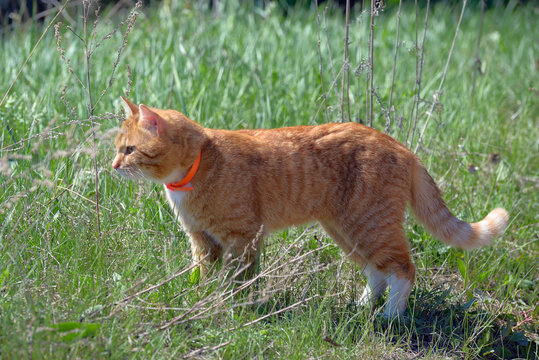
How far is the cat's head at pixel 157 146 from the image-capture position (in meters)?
2.58

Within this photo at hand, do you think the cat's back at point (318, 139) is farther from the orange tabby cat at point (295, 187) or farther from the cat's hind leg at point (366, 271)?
the cat's hind leg at point (366, 271)

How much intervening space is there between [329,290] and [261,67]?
2495 millimetres

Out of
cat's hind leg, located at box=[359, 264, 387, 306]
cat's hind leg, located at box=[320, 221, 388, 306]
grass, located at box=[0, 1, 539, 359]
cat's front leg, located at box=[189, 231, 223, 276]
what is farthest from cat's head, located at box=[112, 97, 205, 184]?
cat's hind leg, located at box=[359, 264, 387, 306]

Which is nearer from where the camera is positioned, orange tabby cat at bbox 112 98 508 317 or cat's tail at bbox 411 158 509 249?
orange tabby cat at bbox 112 98 508 317

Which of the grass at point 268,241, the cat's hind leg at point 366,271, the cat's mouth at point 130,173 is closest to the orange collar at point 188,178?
the cat's mouth at point 130,173

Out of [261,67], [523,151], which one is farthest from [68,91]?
[523,151]

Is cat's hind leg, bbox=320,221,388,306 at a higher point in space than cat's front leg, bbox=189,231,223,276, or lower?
lower

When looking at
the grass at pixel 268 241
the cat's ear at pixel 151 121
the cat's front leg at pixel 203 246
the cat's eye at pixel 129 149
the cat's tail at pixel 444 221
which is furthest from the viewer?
the cat's tail at pixel 444 221

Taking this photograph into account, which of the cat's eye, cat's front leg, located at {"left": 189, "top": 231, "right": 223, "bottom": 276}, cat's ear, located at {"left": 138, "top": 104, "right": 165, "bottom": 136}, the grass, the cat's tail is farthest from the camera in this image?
the cat's tail

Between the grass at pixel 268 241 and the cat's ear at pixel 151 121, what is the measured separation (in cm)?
16

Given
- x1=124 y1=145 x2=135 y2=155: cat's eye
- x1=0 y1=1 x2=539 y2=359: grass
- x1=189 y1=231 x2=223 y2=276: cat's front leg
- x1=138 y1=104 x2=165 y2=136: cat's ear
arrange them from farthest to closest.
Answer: x1=189 y1=231 x2=223 y2=276: cat's front leg, x1=124 y1=145 x2=135 y2=155: cat's eye, x1=138 y1=104 x2=165 y2=136: cat's ear, x1=0 y1=1 x2=539 y2=359: grass

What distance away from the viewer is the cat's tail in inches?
114

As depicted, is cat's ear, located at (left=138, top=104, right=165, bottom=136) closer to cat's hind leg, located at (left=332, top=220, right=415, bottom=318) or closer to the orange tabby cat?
the orange tabby cat

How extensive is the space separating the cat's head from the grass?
0.14 meters
